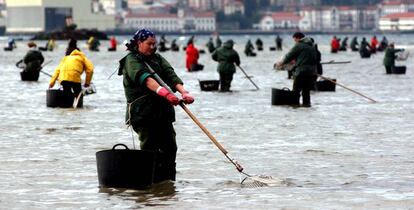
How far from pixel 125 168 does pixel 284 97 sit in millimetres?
14446

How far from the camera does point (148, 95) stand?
13.3 metres

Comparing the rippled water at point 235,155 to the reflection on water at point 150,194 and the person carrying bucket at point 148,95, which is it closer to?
the reflection on water at point 150,194

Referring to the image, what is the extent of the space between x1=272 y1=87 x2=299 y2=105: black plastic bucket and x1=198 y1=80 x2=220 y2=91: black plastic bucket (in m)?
6.67

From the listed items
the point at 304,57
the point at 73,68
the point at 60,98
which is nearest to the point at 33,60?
the point at 60,98

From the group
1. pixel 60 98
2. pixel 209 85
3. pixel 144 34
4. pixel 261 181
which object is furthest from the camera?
pixel 209 85

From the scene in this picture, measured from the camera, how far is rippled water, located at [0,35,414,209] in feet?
43.0

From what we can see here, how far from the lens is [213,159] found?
16.8 m

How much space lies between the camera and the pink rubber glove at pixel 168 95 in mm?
12641

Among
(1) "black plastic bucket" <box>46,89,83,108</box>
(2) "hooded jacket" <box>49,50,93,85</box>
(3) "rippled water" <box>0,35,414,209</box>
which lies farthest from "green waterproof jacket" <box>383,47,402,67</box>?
(2) "hooded jacket" <box>49,50,93,85</box>

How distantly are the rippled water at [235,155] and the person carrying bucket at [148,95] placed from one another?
54 centimetres

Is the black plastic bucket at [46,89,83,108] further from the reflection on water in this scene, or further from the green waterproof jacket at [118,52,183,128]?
the green waterproof jacket at [118,52,183,128]

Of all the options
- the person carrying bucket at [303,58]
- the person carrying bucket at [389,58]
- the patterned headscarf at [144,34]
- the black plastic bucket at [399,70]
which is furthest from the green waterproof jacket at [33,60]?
the patterned headscarf at [144,34]

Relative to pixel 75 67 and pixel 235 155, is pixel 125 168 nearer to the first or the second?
pixel 235 155

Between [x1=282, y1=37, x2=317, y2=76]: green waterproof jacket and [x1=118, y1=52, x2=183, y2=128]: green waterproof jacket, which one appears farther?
[x1=282, y1=37, x2=317, y2=76]: green waterproof jacket
